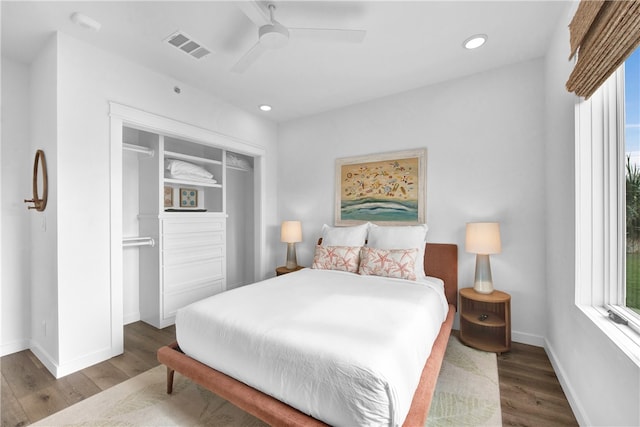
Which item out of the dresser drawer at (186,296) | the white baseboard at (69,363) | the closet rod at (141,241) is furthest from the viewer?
the dresser drawer at (186,296)

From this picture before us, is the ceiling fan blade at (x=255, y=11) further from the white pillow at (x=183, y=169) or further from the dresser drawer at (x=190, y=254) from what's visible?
the dresser drawer at (x=190, y=254)

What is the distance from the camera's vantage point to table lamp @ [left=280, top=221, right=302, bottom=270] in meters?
3.72

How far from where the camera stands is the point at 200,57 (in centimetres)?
247

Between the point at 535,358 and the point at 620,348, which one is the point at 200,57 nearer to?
the point at 620,348

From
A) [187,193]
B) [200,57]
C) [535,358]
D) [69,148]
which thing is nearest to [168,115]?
[200,57]

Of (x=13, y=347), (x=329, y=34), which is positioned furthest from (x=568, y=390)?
(x=13, y=347)

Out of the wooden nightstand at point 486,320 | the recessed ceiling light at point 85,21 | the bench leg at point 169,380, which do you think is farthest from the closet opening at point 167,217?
the wooden nightstand at point 486,320

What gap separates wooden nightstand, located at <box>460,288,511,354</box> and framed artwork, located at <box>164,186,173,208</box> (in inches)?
140

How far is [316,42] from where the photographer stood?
229cm

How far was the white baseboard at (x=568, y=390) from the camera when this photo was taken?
1547mm

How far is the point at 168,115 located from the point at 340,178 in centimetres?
208

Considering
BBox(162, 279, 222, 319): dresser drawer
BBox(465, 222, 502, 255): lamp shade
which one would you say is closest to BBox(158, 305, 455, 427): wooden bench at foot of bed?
BBox(465, 222, 502, 255): lamp shade

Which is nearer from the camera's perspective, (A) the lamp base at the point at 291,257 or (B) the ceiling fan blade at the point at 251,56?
(B) the ceiling fan blade at the point at 251,56

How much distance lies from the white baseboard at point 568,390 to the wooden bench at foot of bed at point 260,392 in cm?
75
